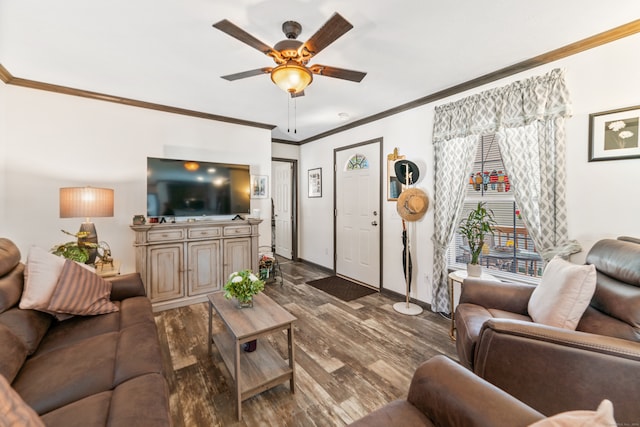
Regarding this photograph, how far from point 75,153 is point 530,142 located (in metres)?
4.67

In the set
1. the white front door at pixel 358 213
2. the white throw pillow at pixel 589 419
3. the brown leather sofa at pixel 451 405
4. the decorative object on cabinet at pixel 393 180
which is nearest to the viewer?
the white throw pillow at pixel 589 419

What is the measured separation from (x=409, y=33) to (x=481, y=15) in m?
0.47

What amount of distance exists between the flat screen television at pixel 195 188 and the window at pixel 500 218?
2945 millimetres

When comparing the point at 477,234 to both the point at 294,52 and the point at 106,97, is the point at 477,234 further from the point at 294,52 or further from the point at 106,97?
the point at 106,97

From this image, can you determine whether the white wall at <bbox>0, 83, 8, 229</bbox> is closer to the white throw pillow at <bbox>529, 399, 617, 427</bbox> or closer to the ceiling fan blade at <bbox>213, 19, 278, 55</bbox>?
the ceiling fan blade at <bbox>213, 19, 278, 55</bbox>

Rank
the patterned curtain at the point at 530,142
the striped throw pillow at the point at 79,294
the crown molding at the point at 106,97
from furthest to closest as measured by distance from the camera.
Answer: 1. the crown molding at the point at 106,97
2. the patterned curtain at the point at 530,142
3. the striped throw pillow at the point at 79,294

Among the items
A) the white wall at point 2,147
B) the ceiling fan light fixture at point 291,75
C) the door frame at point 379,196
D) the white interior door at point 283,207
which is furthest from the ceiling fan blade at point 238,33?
the white interior door at point 283,207

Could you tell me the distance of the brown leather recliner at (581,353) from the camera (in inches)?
44.7

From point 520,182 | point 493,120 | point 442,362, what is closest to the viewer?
point 442,362

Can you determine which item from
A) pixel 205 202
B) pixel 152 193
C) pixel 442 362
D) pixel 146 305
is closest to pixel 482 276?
pixel 442 362

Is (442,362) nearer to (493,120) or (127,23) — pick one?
(493,120)

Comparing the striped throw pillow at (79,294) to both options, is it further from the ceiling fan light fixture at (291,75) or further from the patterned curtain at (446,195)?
the patterned curtain at (446,195)

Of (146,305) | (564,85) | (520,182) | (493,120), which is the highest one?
(564,85)

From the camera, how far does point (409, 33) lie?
200 cm
